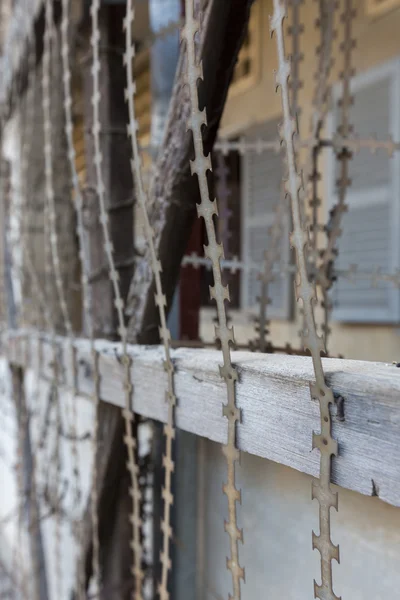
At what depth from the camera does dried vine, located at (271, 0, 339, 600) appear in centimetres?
61

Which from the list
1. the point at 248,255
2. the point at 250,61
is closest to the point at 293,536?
the point at 248,255

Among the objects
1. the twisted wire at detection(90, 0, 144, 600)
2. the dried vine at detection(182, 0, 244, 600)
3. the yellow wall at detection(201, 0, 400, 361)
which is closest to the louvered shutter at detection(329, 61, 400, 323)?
the yellow wall at detection(201, 0, 400, 361)

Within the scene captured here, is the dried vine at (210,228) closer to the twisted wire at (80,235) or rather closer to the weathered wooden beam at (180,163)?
the weathered wooden beam at (180,163)

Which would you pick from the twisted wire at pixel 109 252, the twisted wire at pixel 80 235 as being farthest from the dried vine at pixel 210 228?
the twisted wire at pixel 80 235

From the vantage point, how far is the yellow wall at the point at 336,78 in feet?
9.84

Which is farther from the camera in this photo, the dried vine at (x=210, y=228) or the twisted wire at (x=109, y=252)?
the twisted wire at (x=109, y=252)

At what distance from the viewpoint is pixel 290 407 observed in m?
0.69

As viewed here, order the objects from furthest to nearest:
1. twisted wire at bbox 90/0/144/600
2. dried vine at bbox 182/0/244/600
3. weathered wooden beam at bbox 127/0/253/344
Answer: twisted wire at bbox 90/0/144/600
weathered wooden beam at bbox 127/0/253/344
dried vine at bbox 182/0/244/600

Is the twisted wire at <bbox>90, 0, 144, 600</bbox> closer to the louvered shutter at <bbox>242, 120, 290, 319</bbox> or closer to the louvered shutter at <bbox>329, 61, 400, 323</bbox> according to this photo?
the louvered shutter at <bbox>329, 61, 400, 323</bbox>

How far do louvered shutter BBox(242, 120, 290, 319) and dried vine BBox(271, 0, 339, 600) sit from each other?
2.98 m

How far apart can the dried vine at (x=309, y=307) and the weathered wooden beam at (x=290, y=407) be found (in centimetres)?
1

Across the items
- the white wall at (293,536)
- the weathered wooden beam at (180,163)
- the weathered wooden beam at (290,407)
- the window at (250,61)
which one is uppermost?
the window at (250,61)

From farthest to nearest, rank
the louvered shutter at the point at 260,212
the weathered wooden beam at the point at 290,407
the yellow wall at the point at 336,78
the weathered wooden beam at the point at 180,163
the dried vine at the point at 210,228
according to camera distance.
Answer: the louvered shutter at the point at 260,212
the yellow wall at the point at 336,78
the weathered wooden beam at the point at 180,163
the dried vine at the point at 210,228
the weathered wooden beam at the point at 290,407

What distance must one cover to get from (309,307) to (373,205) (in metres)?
2.90
